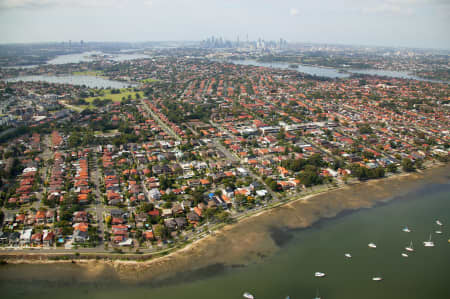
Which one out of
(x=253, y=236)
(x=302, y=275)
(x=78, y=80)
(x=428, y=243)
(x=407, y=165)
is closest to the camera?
(x=302, y=275)

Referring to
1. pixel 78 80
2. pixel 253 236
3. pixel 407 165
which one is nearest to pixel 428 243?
pixel 253 236

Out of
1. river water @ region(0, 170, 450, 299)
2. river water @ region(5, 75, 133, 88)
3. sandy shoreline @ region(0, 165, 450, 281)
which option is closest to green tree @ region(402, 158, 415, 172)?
sandy shoreline @ region(0, 165, 450, 281)

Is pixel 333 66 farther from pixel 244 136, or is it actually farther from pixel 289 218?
pixel 289 218

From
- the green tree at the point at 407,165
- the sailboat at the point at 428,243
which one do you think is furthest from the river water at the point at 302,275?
the green tree at the point at 407,165

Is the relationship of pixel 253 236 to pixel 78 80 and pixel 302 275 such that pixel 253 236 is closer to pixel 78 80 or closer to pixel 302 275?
pixel 302 275

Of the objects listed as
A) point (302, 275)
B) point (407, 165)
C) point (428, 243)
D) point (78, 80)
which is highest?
point (78, 80)

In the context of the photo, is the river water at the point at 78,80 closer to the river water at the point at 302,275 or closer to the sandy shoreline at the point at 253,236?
the sandy shoreline at the point at 253,236
